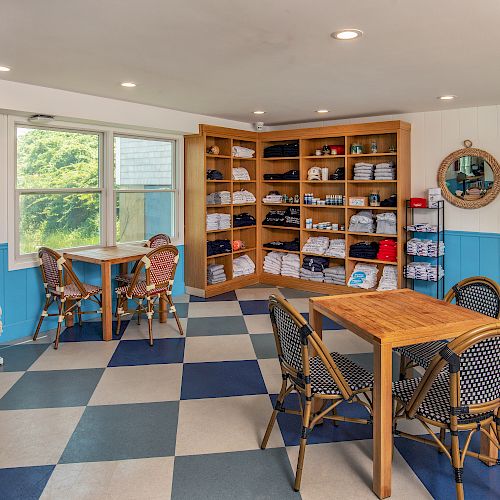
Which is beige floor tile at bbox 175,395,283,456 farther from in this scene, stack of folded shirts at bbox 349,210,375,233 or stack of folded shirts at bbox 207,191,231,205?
stack of folded shirts at bbox 207,191,231,205

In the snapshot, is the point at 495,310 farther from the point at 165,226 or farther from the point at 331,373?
the point at 165,226

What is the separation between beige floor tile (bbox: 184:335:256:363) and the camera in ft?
13.4

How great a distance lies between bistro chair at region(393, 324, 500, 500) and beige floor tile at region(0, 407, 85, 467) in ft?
6.30

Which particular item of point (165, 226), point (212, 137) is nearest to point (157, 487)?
point (165, 226)

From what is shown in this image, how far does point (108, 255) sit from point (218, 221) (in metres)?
2.04

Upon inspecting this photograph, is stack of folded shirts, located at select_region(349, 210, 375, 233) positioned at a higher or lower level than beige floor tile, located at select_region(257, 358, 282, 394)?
higher

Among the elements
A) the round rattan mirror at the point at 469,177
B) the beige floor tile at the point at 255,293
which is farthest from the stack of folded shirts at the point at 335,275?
the round rattan mirror at the point at 469,177

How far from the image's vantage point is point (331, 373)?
7.56 feet

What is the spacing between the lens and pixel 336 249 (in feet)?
21.1

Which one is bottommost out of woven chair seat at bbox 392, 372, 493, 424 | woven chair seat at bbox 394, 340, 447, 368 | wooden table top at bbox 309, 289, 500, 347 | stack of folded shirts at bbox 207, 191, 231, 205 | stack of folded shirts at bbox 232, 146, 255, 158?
woven chair seat at bbox 392, 372, 493, 424

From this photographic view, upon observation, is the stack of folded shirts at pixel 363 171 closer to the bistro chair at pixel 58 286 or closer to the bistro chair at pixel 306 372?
the bistro chair at pixel 58 286

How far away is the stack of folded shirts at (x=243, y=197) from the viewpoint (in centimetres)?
673

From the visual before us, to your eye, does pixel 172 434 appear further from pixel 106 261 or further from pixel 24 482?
pixel 106 261

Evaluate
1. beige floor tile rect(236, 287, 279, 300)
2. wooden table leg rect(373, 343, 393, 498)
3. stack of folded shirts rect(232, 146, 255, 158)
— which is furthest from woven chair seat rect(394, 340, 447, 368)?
stack of folded shirts rect(232, 146, 255, 158)
